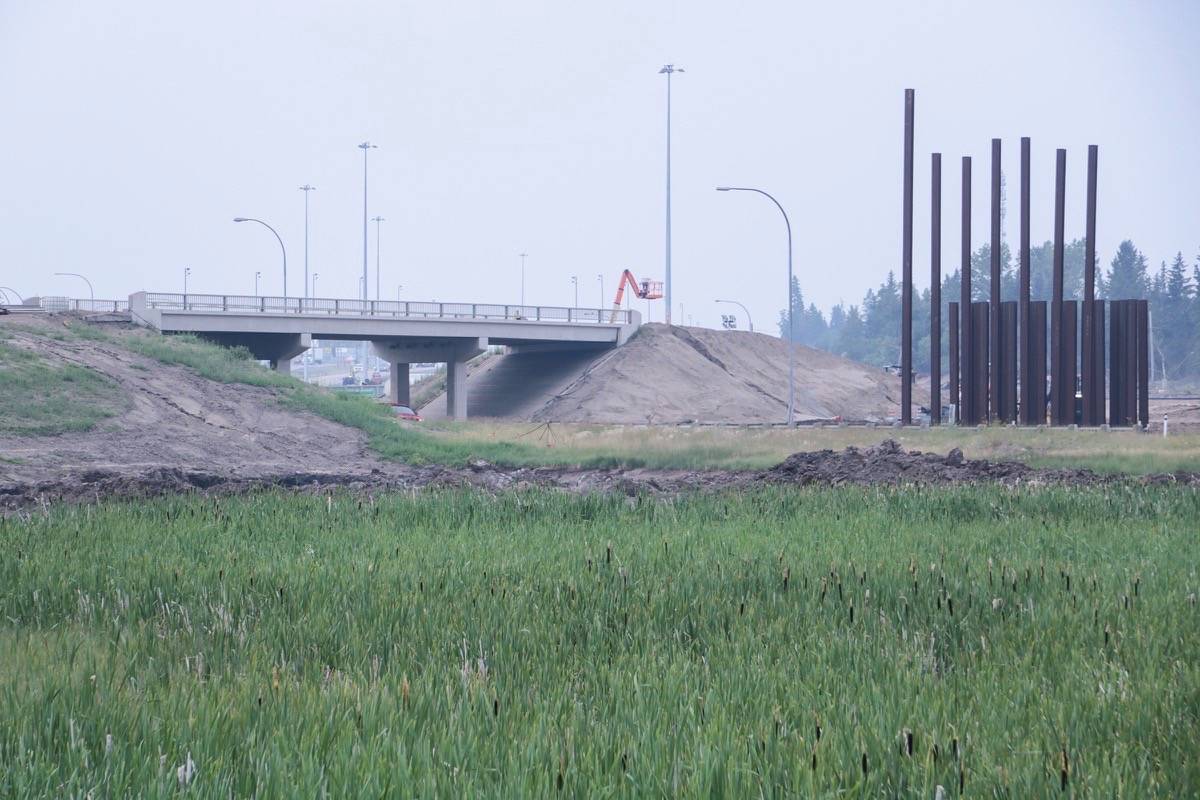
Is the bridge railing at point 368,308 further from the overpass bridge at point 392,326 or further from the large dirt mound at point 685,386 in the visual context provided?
→ the large dirt mound at point 685,386

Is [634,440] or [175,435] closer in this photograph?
[175,435]

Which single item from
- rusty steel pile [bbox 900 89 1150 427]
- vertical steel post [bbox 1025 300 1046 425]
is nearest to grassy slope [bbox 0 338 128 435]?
rusty steel pile [bbox 900 89 1150 427]

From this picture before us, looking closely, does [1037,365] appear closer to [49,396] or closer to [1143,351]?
[1143,351]

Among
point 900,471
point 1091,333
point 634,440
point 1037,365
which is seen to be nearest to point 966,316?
point 1037,365

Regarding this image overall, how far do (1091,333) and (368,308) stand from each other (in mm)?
36239

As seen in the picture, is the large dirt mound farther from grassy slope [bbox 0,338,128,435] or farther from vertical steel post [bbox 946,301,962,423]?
grassy slope [bbox 0,338,128,435]

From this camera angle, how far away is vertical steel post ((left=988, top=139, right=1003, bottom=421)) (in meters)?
43.9

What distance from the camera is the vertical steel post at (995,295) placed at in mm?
43938

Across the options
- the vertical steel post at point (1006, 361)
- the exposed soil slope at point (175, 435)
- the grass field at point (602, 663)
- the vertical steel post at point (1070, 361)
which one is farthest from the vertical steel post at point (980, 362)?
the grass field at point (602, 663)

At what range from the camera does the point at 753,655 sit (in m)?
7.50

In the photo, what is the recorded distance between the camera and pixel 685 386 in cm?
7350

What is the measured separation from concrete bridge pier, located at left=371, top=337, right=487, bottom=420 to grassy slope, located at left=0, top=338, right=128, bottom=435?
24.6 meters

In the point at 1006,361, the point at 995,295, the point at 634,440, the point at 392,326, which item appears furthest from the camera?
the point at 392,326

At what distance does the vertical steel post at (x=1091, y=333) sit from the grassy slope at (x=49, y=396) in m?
35.5
